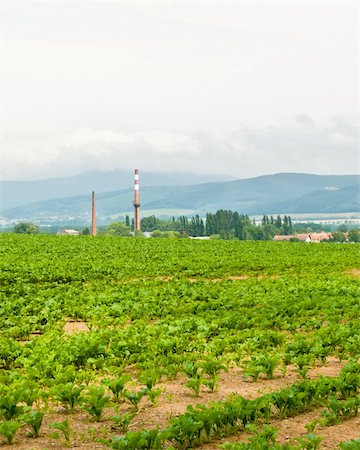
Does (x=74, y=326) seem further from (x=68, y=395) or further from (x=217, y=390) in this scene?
(x=68, y=395)

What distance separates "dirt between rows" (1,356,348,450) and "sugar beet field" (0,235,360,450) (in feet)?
0.06

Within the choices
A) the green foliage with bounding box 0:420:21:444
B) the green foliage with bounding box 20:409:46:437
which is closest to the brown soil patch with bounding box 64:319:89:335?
the green foliage with bounding box 20:409:46:437

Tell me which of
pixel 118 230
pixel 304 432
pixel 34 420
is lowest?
pixel 304 432

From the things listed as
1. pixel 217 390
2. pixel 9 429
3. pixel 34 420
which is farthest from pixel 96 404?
pixel 217 390

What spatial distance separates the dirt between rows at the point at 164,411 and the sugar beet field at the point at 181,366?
0.02 meters

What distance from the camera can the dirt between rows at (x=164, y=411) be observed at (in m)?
8.92

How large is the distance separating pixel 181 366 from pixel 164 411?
2.46m

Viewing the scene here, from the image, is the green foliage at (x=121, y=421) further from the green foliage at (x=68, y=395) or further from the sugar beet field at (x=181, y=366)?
the green foliage at (x=68, y=395)

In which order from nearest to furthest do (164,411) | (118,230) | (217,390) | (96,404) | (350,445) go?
(350,445)
(96,404)
(164,411)
(217,390)
(118,230)

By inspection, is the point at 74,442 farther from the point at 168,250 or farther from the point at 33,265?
the point at 168,250

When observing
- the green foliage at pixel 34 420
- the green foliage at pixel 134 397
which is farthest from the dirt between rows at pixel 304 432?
the green foliage at pixel 34 420

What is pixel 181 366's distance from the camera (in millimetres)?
12523

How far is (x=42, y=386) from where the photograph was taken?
11453 mm

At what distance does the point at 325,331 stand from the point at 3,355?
7.02 m
